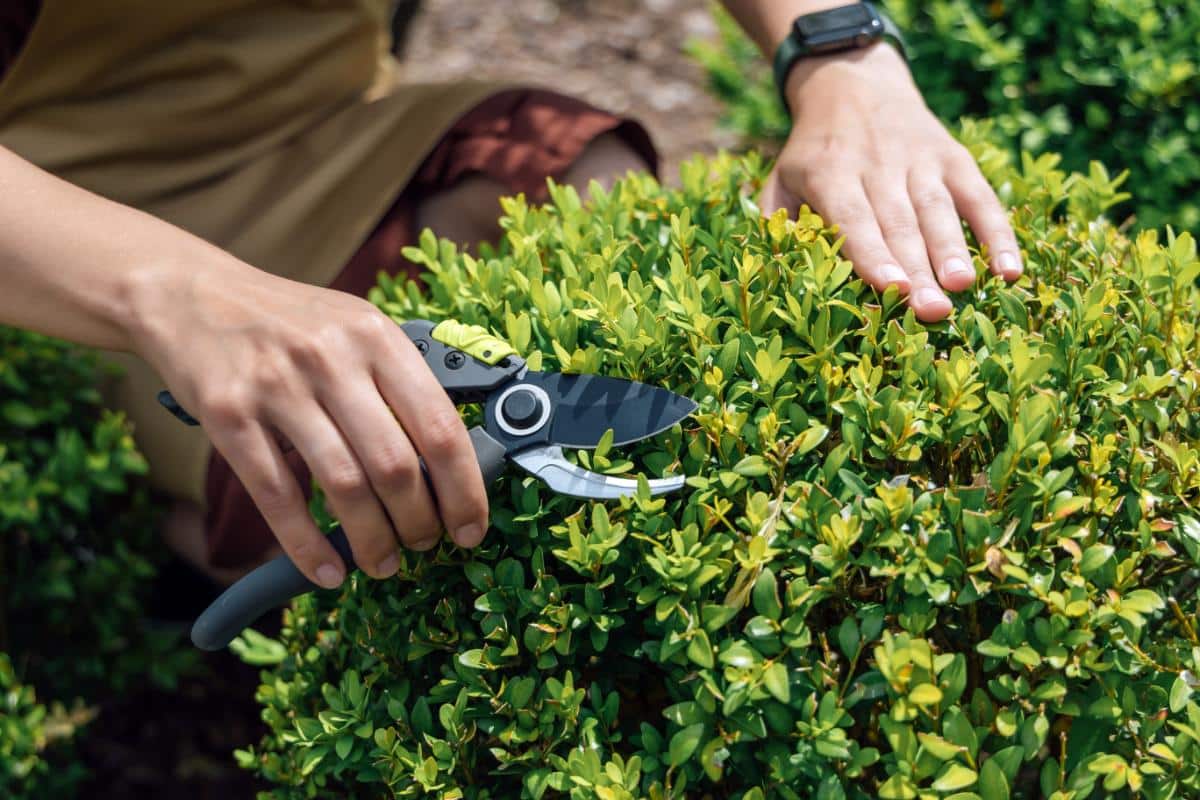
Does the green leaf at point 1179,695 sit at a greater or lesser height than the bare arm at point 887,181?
lesser

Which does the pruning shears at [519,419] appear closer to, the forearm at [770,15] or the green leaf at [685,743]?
the green leaf at [685,743]

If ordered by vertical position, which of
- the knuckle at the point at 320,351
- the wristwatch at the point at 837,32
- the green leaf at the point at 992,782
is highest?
the wristwatch at the point at 837,32

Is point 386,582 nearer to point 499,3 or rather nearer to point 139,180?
point 139,180

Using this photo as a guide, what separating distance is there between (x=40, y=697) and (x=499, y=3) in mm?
4272

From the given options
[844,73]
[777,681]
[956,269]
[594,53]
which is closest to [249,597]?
[777,681]

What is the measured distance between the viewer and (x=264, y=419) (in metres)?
1.38

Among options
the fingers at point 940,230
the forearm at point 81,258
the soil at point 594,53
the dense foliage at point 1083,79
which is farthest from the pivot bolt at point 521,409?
the soil at point 594,53

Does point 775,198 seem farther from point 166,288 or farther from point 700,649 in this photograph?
point 166,288

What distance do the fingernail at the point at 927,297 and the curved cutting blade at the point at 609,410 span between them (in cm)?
41

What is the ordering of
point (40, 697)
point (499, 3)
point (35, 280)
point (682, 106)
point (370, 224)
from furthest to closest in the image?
point (499, 3) < point (682, 106) < point (40, 697) < point (370, 224) < point (35, 280)

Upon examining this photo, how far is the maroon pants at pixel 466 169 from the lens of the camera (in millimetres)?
2242

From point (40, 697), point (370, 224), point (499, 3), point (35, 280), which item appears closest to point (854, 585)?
point (35, 280)

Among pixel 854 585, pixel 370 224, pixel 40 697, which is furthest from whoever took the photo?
Answer: pixel 40 697

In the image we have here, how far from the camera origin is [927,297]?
1556 mm
